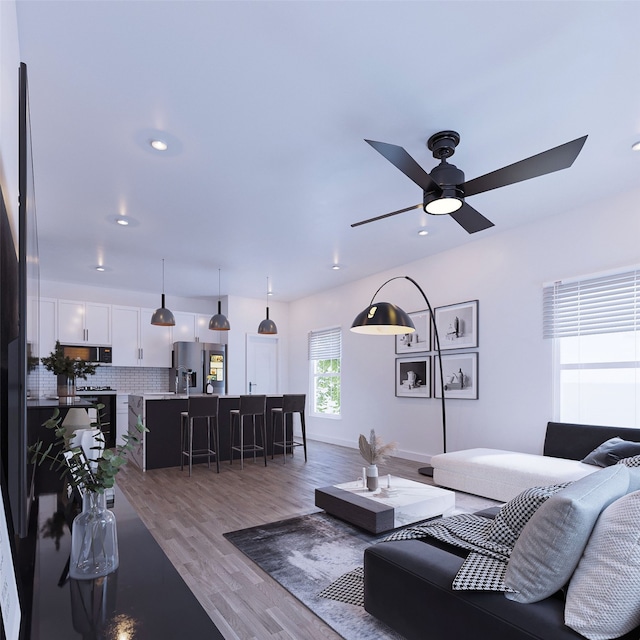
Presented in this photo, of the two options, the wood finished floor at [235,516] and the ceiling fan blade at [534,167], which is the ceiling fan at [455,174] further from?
the wood finished floor at [235,516]

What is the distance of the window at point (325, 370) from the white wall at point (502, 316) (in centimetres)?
90

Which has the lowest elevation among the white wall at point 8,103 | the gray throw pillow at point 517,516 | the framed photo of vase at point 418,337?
the gray throw pillow at point 517,516

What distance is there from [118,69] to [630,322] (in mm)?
4742

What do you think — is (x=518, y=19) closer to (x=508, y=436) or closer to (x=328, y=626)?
(x=328, y=626)

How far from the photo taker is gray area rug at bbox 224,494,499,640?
2.33 meters

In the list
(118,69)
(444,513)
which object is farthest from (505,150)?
(444,513)

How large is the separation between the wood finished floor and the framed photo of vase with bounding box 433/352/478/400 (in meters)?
1.15

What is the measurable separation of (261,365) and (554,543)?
820 centimetres

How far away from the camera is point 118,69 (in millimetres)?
2570

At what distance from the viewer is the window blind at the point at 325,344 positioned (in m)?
8.45

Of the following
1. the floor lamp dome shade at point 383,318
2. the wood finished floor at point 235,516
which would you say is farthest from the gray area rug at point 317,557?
the floor lamp dome shade at point 383,318

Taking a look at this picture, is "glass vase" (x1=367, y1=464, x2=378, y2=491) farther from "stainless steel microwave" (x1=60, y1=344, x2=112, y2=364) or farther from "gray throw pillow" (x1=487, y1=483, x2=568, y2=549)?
"stainless steel microwave" (x1=60, y1=344, x2=112, y2=364)

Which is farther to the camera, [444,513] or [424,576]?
[444,513]

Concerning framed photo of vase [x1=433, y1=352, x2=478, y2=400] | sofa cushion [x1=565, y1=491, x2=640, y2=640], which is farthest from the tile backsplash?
sofa cushion [x1=565, y1=491, x2=640, y2=640]
